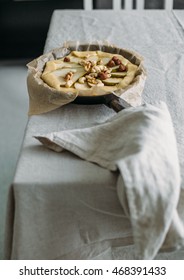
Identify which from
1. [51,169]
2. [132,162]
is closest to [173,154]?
[132,162]

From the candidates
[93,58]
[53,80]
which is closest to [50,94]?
[53,80]

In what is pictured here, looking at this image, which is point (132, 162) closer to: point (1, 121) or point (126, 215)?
point (126, 215)

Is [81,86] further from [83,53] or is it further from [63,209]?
[63,209]

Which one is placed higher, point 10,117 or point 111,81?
point 111,81

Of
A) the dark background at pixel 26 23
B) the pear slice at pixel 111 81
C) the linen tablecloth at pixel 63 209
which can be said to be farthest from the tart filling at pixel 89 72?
the dark background at pixel 26 23

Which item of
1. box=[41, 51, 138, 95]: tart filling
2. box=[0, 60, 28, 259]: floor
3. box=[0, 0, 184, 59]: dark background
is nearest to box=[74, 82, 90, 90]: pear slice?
box=[41, 51, 138, 95]: tart filling

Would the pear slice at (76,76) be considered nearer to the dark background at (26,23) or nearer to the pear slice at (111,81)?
the pear slice at (111,81)

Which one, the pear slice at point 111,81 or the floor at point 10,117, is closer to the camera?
the pear slice at point 111,81
